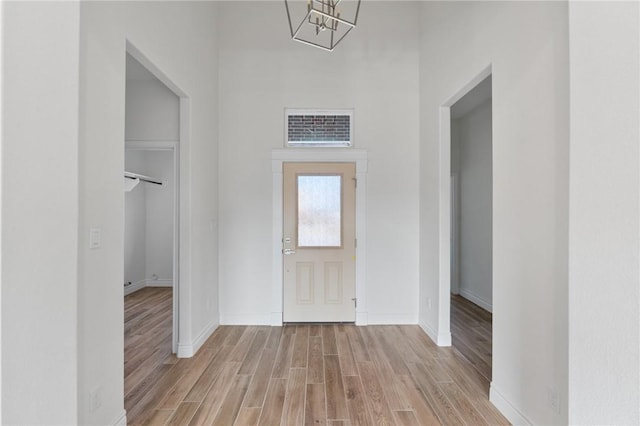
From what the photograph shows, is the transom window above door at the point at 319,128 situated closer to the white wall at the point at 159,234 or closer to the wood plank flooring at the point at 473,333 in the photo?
the wood plank flooring at the point at 473,333

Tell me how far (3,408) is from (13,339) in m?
0.22

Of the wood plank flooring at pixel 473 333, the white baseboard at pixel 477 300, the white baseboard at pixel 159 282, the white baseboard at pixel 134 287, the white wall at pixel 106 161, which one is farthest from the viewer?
the white baseboard at pixel 159 282

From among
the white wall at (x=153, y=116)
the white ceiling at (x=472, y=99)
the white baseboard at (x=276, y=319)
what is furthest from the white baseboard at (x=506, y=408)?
the white wall at (x=153, y=116)

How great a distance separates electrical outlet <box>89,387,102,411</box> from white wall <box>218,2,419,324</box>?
202 centimetres

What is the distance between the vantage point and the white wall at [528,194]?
5.32ft

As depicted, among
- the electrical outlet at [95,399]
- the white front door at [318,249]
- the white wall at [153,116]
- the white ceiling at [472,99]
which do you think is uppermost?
the white ceiling at [472,99]

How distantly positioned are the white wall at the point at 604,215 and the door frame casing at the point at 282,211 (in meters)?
2.55

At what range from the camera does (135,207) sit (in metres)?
5.66

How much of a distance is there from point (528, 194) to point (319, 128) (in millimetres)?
2538

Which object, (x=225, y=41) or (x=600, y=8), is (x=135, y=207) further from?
(x=600, y=8)

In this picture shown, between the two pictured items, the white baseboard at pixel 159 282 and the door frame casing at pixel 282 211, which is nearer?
the door frame casing at pixel 282 211

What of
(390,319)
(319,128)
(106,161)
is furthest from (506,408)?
(319,128)

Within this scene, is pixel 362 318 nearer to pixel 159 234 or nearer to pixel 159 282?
pixel 159 282

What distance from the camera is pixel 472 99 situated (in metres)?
4.31
